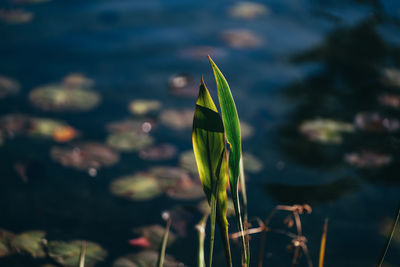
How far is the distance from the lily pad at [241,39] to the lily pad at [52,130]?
1142mm

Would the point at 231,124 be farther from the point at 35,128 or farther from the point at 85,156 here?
the point at 35,128

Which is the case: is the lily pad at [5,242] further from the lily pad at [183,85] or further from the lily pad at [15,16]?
the lily pad at [15,16]

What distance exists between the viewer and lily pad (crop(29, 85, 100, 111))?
189cm

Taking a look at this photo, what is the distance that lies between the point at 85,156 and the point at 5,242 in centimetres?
47

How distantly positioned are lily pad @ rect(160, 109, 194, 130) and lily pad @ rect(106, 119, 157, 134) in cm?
6

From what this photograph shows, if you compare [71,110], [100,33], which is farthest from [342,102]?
[100,33]

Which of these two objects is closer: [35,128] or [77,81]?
[35,128]

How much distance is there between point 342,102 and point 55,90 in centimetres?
133

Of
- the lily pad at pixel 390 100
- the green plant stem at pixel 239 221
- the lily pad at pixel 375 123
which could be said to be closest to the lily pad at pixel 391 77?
the lily pad at pixel 390 100

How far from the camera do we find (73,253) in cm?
118

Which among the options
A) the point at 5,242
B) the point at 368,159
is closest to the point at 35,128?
the point at 5,242

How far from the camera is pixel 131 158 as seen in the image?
163 cm

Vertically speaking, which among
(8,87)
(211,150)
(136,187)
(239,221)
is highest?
(8,87)

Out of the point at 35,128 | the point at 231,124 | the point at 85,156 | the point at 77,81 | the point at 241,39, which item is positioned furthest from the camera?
the point at 241,39
